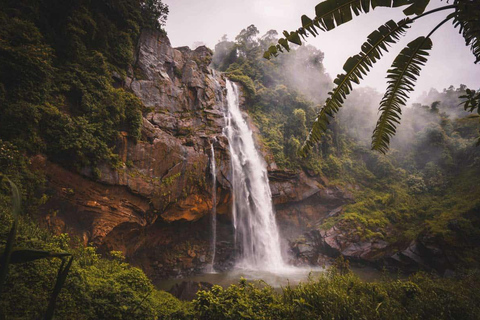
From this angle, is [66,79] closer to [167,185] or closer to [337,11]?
[167,185]

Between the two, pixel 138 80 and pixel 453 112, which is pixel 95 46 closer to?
pixel 138 80

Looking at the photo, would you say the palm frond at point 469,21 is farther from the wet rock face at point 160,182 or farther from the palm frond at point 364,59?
the wet rock face at point 160,182

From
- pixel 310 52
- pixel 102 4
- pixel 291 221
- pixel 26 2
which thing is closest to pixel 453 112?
pixel 310 52

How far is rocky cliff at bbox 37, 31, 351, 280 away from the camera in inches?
307

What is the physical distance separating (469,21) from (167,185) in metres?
10.5

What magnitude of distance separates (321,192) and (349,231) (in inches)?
153

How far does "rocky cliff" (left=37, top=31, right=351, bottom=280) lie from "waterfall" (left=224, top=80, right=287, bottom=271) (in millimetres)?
779

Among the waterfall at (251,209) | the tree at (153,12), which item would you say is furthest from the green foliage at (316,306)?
the tree at (153,12)

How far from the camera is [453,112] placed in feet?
96.4

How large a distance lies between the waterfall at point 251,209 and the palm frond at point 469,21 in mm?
11732

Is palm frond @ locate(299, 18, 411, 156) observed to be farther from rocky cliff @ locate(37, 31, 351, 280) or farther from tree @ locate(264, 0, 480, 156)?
rocky cliff @ locate(37, 31, 351, 280)

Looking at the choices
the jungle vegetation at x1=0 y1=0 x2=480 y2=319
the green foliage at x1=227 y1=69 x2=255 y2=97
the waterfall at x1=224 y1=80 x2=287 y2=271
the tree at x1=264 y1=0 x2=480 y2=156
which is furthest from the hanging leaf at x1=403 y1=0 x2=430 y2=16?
the green foliage at x1=227 y1=69 x2=255 y2=97

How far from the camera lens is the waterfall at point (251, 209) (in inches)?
540

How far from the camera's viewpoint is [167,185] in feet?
33.9
